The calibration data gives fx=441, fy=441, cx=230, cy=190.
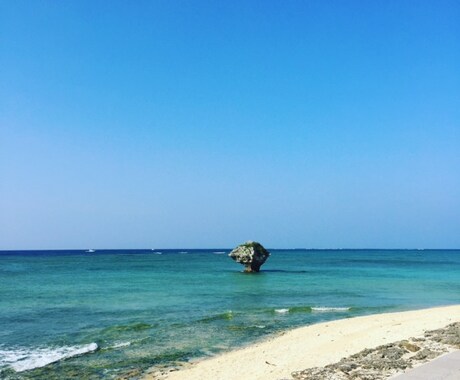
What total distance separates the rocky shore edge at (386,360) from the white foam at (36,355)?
1077 centimetres

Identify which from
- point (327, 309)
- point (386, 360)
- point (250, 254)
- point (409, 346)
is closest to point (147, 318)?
point (327, 309)

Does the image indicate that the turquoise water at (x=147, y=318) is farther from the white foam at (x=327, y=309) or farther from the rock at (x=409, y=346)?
the rock at (x=409, y=346)

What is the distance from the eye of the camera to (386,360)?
1338 centimetres

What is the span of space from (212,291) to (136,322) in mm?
18748

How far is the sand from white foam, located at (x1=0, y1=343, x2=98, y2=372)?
16.9ft

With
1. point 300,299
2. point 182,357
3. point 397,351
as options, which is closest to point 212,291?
point 300,299

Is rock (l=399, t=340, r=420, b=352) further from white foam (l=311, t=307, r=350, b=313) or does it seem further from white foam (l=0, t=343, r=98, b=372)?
white foam (l=311, t=307, r=350, b=313)

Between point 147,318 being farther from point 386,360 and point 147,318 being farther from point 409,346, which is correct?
point 386,360

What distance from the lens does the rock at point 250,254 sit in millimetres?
71562

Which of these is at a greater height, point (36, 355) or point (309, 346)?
point (309, 346)

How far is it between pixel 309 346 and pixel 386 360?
6159 mm

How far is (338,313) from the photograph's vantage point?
98.3 ft

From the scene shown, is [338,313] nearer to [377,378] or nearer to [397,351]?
[397,351]

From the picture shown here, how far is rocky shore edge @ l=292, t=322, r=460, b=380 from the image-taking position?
1219cm
